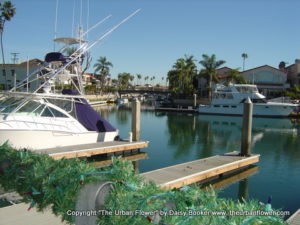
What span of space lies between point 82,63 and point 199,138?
50.5ft

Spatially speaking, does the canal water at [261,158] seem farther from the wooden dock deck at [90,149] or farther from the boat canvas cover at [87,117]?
the boat canvas cover at [87,117]

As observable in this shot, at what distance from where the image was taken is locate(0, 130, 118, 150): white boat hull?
579 inches

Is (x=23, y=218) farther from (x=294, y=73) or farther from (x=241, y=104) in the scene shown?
(x=294, y=73)

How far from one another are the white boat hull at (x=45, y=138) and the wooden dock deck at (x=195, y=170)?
606cm

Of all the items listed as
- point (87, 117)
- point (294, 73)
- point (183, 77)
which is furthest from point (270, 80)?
point (87, 117)

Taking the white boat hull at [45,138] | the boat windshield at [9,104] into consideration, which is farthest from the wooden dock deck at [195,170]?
the boat windshield at [9,104]

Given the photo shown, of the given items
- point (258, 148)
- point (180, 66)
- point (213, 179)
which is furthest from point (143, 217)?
point (180, 66)

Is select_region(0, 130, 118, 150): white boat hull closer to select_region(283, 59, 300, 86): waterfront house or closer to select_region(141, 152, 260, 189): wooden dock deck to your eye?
select_region(141, 152, 260, 189): wooden dock deck

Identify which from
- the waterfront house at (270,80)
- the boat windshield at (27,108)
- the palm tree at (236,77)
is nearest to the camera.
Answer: the boat windshield at (27,108)

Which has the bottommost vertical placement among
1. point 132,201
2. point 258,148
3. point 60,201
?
point 258,148

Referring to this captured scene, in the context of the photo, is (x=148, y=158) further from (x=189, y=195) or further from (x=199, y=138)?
(x=189, y=195)

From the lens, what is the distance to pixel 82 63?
19.8 metres

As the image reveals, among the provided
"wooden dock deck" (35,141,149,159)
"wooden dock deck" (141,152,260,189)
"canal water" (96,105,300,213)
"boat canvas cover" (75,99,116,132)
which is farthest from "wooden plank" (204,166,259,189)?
"boat canvas cover" (75,99,116,132)

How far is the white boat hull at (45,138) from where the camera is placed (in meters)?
14.7
